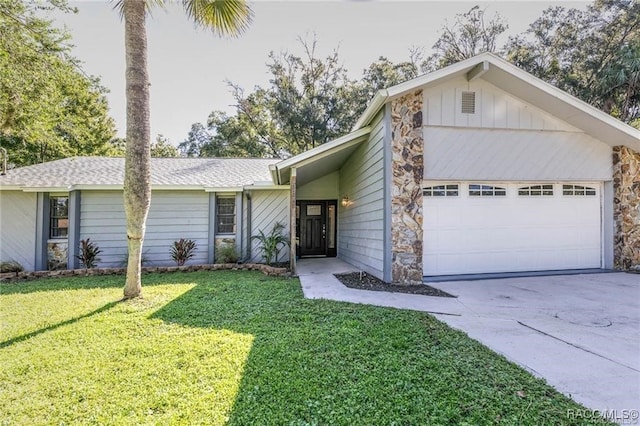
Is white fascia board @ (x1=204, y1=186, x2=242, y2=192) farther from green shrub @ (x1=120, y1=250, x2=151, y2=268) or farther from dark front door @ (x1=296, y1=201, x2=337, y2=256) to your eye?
dark front door @ (x1=296, y1=201, x2=337, y2=256)

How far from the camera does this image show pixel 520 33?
56.3ft

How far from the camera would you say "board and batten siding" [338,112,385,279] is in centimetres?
695

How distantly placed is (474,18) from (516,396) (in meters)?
21.2

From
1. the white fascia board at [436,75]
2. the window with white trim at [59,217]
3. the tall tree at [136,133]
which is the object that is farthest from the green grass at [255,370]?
the window with white trim at [59,217]

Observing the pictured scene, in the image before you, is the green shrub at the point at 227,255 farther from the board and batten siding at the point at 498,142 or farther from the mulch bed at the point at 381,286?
the board and batten siding at the point at 498,142

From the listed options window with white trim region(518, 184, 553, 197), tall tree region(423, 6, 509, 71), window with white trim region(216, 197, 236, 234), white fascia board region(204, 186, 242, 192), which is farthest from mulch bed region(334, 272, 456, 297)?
tall tree region(423, 6, 509, 71)

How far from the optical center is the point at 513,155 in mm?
7238

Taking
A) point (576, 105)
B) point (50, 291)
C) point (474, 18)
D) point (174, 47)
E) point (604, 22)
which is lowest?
point (50, 291)

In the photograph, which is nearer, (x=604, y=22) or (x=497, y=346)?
(x=497, y=346)

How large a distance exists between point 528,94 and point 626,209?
405 centimetres

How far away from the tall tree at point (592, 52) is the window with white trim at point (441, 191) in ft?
37.9

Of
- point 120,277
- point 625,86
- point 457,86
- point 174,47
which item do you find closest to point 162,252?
point 120,277

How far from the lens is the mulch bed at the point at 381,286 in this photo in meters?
5.97

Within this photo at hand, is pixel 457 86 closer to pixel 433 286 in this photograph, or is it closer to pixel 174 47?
pixel 433 286
